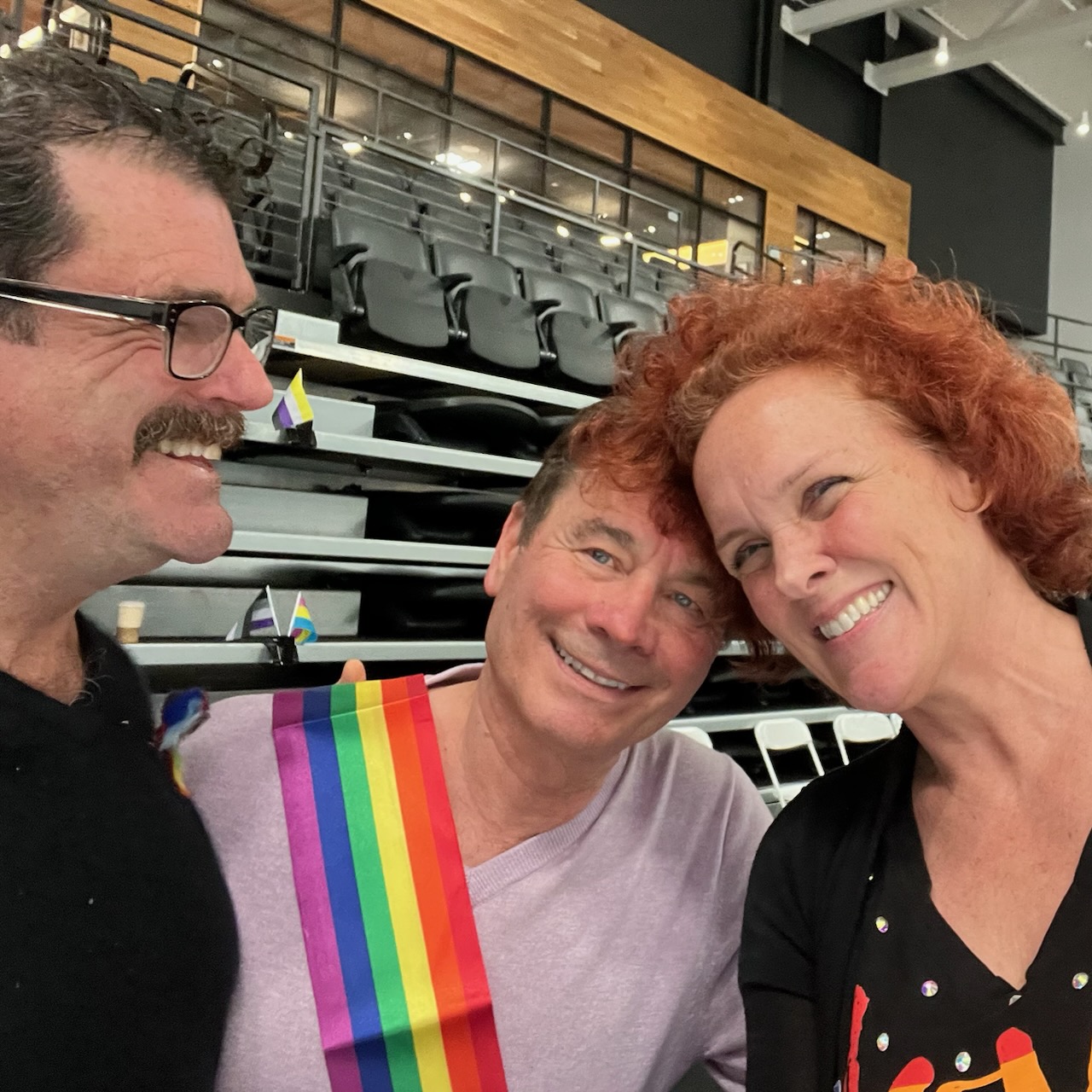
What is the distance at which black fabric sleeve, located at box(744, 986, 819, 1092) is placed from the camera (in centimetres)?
98

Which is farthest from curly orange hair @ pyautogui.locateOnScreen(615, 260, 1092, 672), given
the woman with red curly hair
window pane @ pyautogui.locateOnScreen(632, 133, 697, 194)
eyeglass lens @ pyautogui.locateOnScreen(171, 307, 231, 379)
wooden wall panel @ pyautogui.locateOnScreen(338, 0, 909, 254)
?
window pane @ pyautogui.locateOnScreen(632, 133, 697, 194)

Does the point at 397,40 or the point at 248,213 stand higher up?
the point at 397,40

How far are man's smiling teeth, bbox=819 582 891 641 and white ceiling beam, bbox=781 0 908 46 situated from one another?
11048 mm

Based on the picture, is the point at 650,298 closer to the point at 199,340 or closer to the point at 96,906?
the point at 199,340

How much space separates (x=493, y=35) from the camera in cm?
807

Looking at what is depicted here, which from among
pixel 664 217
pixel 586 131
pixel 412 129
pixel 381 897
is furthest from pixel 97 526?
pixel 664 217

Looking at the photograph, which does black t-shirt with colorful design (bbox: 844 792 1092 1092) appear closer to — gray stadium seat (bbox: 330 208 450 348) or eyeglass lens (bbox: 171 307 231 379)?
eyeglass lens (bbox: 171 307 231 379)

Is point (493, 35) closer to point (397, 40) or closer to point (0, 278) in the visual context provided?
point (397, 40)

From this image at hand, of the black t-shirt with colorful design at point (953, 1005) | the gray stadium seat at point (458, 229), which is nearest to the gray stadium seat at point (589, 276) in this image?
the gray stadium seat at point (458, 229)

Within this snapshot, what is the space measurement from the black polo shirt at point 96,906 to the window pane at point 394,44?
7576mm

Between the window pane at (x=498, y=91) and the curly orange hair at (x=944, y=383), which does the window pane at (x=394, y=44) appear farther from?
the curly orange hair at (x=944, y=383)

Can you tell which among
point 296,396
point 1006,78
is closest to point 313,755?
point 296,396

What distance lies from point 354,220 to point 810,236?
Answer: 7450mm

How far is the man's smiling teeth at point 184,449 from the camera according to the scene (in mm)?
958
